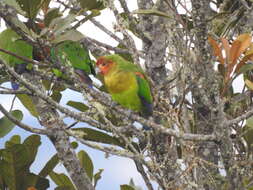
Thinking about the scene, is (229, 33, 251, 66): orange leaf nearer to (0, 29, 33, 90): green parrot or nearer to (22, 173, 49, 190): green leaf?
(0, 29, 33, 90): green parrot

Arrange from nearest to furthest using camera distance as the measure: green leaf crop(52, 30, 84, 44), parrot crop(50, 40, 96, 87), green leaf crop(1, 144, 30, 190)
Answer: green leaf crop(52, 30, 84, 44), green leaf crop(1, 144, 30, 190), parrot crop(50, 40, 96, 87)

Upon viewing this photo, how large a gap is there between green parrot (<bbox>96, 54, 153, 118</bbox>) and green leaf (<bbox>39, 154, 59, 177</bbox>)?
701 mm

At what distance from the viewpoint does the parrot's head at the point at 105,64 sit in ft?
11.7

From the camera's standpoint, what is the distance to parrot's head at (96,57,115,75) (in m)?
3.58

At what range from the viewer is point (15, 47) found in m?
3.36

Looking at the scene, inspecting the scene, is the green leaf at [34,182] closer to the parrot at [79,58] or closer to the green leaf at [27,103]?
the green leaf at [27,103]

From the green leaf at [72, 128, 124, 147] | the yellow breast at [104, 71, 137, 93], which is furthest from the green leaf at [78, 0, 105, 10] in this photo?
the green leaf at [72, 128, 124, 147]

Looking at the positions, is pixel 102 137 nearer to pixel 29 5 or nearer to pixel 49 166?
pixel 49 166

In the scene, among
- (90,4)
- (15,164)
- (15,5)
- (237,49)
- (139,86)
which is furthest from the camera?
(15,164)

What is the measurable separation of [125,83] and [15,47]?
2.61ft

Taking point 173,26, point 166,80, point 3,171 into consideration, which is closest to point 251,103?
point 166,80

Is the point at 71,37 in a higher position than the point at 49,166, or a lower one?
higher

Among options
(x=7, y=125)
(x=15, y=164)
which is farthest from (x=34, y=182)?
(x=7, y=125)

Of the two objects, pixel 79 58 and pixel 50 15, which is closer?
pixel 50 15
